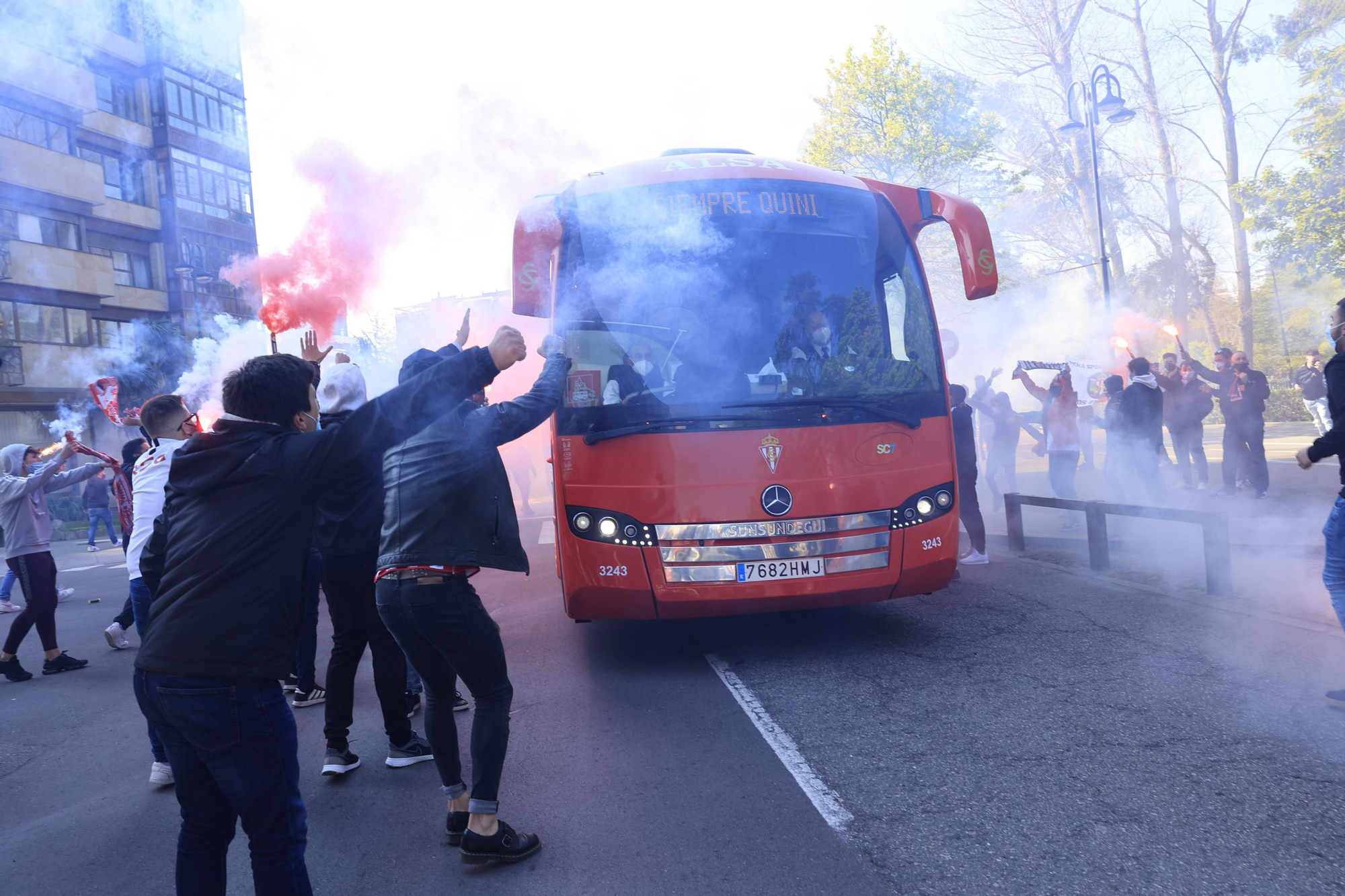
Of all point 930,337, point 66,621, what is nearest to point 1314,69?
point 930,337

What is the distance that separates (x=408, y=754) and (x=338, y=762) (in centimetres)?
31

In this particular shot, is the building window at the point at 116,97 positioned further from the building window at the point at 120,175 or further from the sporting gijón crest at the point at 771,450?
the sporting gijón crest at the point at 771,450

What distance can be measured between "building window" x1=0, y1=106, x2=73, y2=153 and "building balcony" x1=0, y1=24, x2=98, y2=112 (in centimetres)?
70

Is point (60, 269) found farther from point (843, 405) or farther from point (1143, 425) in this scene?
point (1143, 425)

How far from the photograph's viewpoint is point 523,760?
4066 millimetres

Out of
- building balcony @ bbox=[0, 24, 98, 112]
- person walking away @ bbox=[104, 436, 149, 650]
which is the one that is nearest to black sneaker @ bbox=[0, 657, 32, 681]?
person walking away @ bbox=[104, 436, 149, 650]

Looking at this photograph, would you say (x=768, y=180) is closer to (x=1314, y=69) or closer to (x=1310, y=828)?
(x=1310, y=828)

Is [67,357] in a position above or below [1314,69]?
below

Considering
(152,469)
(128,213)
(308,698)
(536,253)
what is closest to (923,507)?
(536,253)

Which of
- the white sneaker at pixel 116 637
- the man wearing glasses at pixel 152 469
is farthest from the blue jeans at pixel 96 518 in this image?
the man wearing glasses at pixel 152 469

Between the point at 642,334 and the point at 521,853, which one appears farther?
the point at 642,334

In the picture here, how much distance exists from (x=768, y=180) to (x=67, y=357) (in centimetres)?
2689

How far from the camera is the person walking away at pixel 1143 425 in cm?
979

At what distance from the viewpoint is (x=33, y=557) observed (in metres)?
6.67
